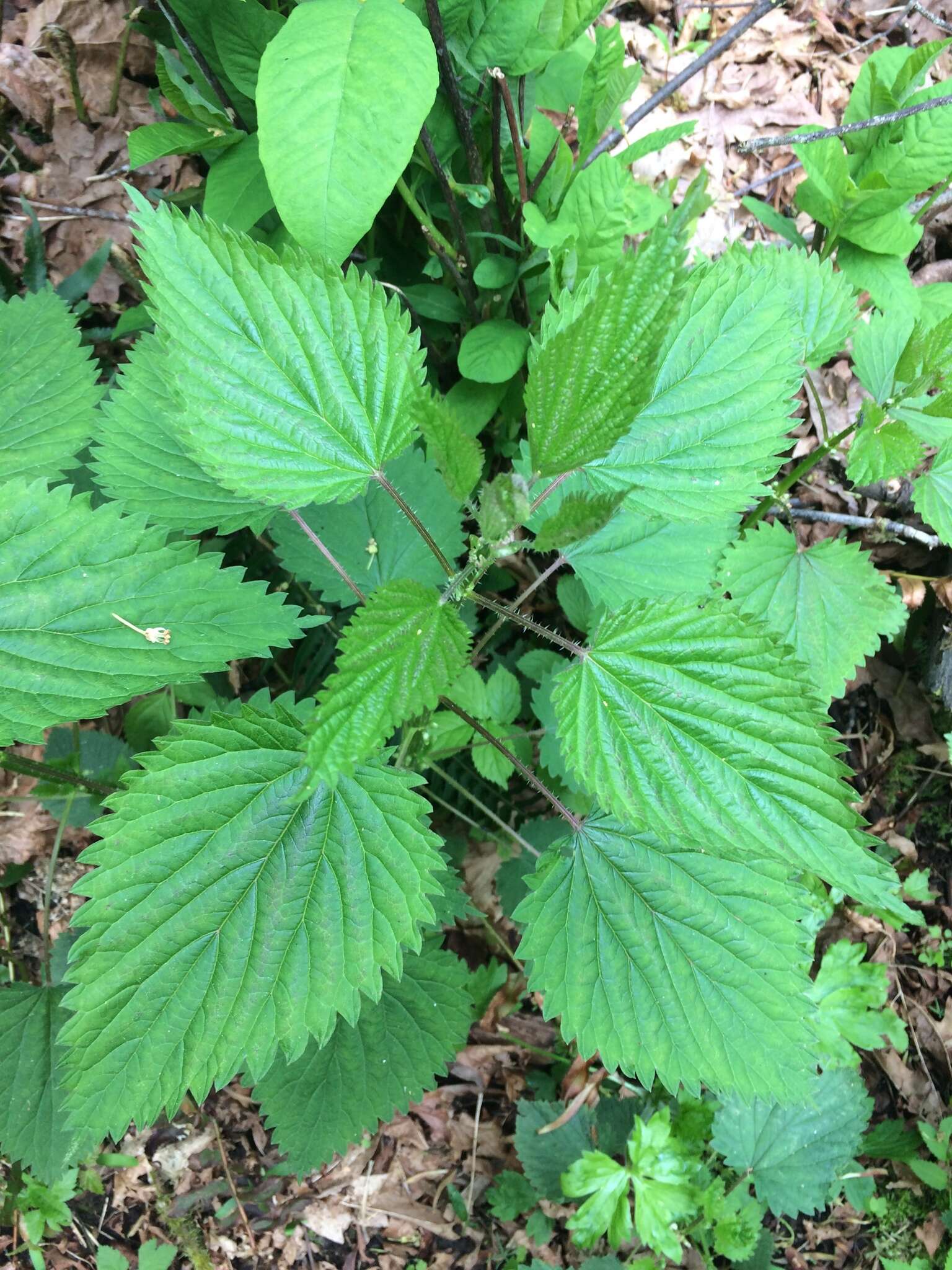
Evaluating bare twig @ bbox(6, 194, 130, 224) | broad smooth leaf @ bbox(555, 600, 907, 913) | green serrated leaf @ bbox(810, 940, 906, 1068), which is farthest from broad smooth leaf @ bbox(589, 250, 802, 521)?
bare twig @ bbox(6, 194, 130, 224)

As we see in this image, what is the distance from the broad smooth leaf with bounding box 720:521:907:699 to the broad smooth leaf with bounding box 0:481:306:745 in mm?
1229

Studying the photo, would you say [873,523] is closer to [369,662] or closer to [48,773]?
[369,662]

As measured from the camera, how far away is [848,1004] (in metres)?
1.95

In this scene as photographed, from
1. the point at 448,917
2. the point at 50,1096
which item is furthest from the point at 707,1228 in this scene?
the point at 50,1096

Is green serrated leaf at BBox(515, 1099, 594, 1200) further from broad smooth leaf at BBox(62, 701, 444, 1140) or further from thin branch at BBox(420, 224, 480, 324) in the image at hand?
thin branch at BBox(420, 224, 480, 324)

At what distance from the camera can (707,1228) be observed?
1924 millimetres

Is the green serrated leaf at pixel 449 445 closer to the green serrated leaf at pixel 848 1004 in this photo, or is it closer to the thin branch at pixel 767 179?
the green serrated leaf at pixel 848 1004

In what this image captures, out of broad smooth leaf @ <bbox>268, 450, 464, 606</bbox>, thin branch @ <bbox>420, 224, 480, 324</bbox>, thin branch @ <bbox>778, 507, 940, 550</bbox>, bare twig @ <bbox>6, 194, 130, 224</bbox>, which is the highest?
bare twig @ <bbox>6, 194, 130, 224</bbox>

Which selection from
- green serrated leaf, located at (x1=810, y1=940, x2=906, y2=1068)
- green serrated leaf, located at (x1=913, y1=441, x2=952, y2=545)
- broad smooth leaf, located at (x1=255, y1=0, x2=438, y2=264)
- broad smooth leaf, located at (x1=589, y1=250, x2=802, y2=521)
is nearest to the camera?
broad smooth leaf, located at (x1=255, y1=0, x2=438, y2=264)

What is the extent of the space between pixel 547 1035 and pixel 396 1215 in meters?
0.59

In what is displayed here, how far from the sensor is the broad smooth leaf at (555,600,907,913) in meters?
0.99

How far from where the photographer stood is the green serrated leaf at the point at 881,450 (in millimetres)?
1606

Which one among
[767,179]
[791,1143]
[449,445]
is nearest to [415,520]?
[449,445]

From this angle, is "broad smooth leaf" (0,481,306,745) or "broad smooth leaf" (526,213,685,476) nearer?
"broad smooth leaf" (526,213,685,476)
